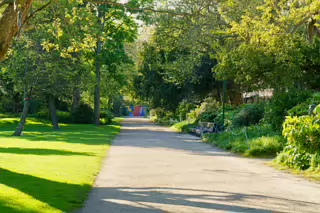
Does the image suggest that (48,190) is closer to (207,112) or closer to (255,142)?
(255,142)

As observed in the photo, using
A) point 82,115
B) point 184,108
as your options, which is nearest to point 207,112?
point 184,108

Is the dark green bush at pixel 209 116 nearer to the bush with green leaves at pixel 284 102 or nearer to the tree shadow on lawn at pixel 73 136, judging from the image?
the tree shadow on lawn at pixel 73 136

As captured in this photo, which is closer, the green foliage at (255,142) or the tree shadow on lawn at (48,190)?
the tree shadow on lawn at (48,190)

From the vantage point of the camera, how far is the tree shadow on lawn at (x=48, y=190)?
832 centimetres

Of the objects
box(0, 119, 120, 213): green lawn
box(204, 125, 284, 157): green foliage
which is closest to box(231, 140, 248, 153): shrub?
box(204, 125, 284, 157): green foliage

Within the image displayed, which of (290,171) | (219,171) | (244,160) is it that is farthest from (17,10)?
(244,160)

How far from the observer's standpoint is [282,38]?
2138 centimetres

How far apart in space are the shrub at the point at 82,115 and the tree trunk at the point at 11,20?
140ft

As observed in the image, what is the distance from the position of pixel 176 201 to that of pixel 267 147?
31.6ft

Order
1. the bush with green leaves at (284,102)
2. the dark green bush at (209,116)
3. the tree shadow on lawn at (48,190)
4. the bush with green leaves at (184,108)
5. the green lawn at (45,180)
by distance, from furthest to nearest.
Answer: the bush with green leaves at (184,108)
the dark green bush at (209,116)
the bush with green leaves at (284,102)
the tree shadow on lawn at (48,190)
the green lawn at (45,180)

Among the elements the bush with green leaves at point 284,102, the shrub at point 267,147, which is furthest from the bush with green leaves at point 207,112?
the shrub at point 267,147

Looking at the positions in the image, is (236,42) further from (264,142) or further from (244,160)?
(244,160)

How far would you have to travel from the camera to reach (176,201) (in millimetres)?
8898

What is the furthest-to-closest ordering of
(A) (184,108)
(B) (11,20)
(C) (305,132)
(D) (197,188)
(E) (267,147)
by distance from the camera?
(A) (184,108)
(E) (267,147)
(C) (305,132)
(B) (11,20)
(D) (197,188)
